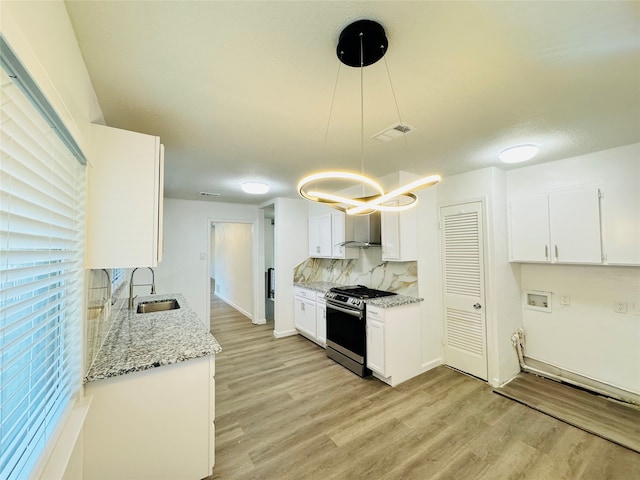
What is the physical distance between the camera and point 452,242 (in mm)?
3408

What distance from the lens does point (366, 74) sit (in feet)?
4.65

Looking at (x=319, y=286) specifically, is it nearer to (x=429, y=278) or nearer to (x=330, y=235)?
Result: (x=330, y=235)

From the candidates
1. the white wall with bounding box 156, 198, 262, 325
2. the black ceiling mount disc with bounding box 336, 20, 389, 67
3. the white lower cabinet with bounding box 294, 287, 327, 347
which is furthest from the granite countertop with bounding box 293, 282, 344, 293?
the black ceiling mount disc with bounding box 336, 20, 389, 67

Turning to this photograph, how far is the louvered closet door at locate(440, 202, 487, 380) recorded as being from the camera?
3117 millimetres

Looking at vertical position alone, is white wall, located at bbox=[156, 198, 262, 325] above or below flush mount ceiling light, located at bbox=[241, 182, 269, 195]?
below

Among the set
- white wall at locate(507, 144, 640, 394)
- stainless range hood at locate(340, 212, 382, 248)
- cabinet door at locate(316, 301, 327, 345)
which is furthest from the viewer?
cabinet door at locate(316, 301, 327, 345)

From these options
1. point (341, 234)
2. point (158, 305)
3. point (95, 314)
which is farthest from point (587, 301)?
point (158, 305)

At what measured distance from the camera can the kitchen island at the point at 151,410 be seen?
1.47 m

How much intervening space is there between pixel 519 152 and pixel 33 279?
3.33 m

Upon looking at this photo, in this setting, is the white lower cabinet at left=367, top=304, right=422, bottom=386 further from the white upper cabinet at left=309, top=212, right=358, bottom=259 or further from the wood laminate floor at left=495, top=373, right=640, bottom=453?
the white upper cabinet at left=309, top=212, right=358, bottom=259

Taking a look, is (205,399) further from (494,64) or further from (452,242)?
(452,242)

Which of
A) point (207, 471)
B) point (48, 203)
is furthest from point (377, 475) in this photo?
point (48, 203)

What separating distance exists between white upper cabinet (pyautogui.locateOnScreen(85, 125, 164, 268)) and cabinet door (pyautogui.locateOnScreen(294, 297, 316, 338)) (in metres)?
3.06

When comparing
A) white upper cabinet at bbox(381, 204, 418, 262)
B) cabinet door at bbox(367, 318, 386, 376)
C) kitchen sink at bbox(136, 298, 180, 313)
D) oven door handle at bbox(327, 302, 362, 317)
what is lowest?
cabinet door at bbox(367, 318, 386, 376)
